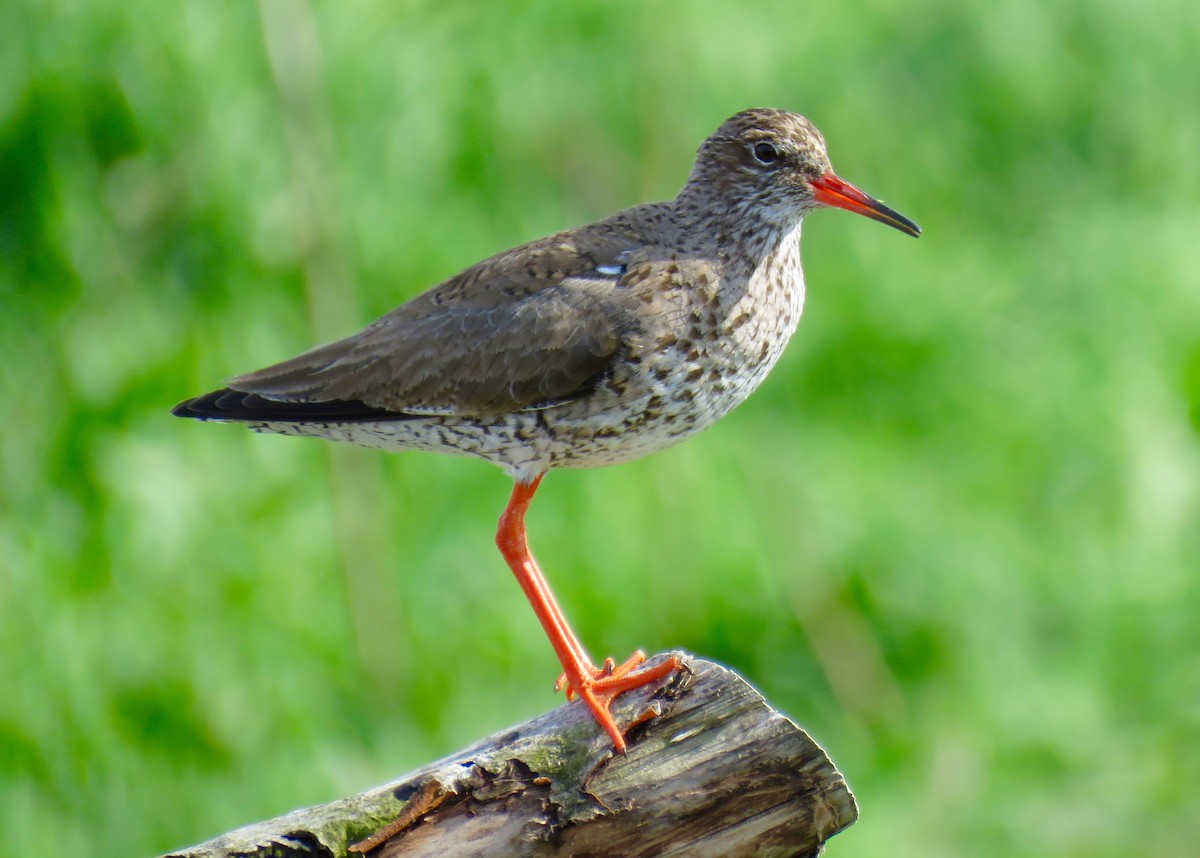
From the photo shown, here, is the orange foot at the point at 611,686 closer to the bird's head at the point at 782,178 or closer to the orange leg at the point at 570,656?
the orange leg at the point at 570,656

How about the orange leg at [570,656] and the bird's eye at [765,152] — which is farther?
the bird's eye at [765,152]

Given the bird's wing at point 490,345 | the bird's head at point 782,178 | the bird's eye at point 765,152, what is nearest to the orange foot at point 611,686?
the bird's wing at point 490,345

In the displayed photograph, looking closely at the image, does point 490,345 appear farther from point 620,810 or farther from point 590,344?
point 620,810

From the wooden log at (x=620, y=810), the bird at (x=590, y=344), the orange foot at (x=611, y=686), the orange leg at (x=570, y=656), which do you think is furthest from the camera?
Result: the bird at (x=590, y=344)

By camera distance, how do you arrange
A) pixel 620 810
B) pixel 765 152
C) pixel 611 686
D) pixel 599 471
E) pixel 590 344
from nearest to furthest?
pixel 620 810
pixel 611 686
pixel 590 344
pixel 765 152
pixel 599 471

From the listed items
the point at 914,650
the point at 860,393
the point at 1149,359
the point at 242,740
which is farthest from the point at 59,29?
the point at 1149,359

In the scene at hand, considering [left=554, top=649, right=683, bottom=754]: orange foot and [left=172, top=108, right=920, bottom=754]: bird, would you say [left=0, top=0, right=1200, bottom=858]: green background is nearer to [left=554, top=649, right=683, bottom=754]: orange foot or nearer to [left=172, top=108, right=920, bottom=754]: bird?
[left=172, top=108, right=920, bottom=754]: bird

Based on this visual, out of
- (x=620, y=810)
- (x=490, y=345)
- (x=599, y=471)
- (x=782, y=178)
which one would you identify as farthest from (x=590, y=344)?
(x=599, y=471)
